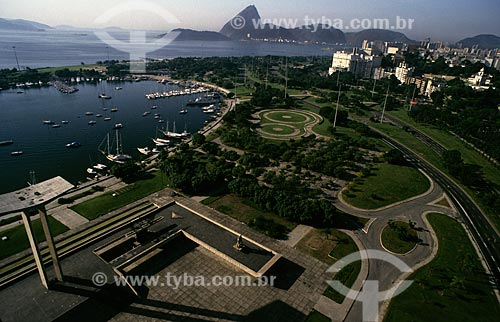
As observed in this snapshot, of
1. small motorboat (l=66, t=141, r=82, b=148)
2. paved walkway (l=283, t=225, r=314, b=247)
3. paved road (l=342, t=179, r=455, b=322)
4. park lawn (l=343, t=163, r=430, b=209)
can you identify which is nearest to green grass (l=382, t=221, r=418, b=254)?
paved road (l=342, t=179, r=455, b=322)

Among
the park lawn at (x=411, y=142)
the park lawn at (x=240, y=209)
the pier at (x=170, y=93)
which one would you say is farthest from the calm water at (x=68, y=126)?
the park lawn at (x=411, y=142)

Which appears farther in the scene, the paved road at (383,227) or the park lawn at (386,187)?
the park lawn at (386,187)

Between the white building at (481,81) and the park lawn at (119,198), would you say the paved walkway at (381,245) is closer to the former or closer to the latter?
the park lawn at (119,198)

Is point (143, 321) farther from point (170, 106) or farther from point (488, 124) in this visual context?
point (488, 124)

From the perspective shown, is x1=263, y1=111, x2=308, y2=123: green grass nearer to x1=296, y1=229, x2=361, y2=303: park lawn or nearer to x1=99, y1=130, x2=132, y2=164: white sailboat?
x1=99, y1=130, x2=132, y2=164: white sailboat

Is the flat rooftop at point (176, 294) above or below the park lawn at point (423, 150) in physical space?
below

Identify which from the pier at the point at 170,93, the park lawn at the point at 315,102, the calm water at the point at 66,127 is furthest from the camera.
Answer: the pier at the point at 170,93
